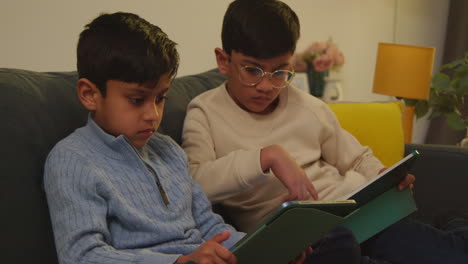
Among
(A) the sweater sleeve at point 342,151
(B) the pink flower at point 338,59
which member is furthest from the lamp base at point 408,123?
(A) the sweater sleeve at point 342,151

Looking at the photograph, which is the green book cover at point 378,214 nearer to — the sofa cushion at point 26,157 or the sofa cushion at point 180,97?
the sofa cushion at point 180,97

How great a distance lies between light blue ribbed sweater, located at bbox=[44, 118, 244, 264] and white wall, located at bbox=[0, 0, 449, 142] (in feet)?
2.69

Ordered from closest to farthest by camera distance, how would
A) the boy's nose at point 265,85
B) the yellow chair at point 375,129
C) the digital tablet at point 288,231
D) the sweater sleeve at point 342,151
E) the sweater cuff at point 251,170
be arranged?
the digital tablet at point 288,231 → the sweater cuff at point 251,170 → the boy's nose at point 265,85 → the sweater sleeve at point 342,151 → the yellow chair at point 375,129

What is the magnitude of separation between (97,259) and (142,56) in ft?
1.30

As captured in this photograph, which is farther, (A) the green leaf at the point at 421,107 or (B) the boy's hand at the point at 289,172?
(A) the green leaf at the point at 421,107

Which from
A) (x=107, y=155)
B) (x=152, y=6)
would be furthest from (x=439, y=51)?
(x=107, y=155)

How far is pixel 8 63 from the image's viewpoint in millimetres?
1642

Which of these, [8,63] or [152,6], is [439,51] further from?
[8,63]

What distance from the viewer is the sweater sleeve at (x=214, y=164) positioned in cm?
125

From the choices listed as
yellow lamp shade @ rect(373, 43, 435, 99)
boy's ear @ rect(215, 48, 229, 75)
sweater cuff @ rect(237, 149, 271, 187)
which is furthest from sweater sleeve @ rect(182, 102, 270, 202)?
yellow lamp shade @ rect(373, 43, 435, 99)

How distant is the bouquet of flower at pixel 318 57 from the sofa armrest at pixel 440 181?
98cm

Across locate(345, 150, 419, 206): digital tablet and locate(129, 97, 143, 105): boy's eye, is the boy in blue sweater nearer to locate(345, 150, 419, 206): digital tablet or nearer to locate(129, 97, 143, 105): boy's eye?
locate(129, 97, 143, 105): boy's eye

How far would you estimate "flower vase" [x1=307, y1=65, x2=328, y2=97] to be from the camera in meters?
2.83

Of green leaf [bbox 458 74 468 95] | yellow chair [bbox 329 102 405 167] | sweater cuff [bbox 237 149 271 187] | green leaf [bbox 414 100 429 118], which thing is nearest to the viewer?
sweater cuff [bbox 237 149 271 187]
